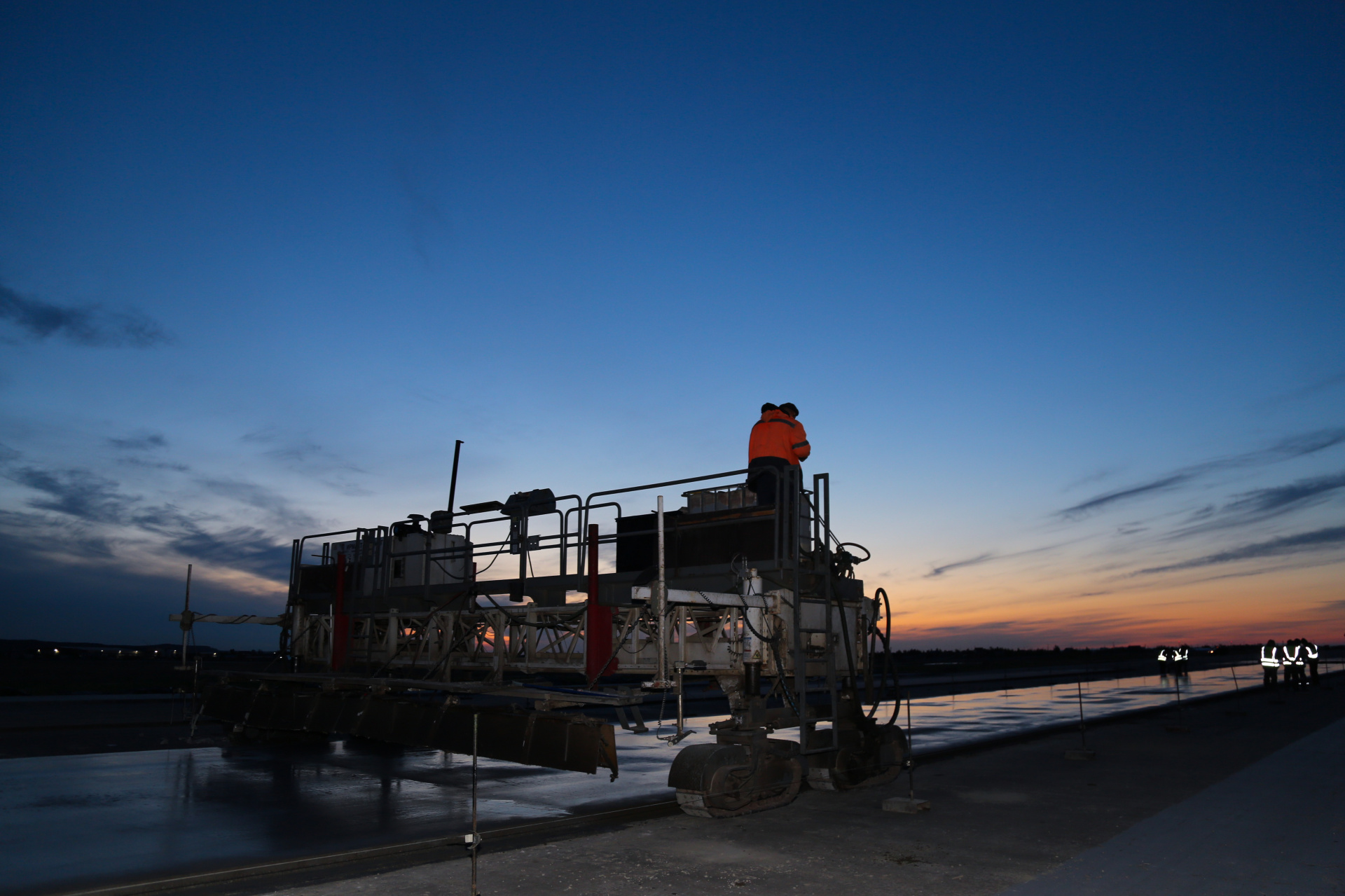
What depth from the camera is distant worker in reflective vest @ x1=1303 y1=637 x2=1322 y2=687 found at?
34.0 metres

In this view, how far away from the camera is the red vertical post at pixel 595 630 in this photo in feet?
31.9

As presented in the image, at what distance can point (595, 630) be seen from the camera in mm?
9953

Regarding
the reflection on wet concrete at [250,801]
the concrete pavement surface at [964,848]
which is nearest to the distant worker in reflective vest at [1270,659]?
the reflection on wet concrete at [250,801]

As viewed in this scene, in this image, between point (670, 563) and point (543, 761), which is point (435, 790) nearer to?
point (543, 761)

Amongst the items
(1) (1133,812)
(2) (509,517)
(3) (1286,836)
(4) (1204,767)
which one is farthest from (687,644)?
(4) (1204,767)

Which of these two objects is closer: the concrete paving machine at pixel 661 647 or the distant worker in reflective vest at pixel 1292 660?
the concrete paving machine at pixel 661 647

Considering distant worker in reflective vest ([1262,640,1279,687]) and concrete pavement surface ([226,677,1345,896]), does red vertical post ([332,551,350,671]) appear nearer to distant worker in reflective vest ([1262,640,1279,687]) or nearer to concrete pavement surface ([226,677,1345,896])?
concrete pavement surface ([226,677,1345,896])

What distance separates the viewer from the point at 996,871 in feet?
24.2

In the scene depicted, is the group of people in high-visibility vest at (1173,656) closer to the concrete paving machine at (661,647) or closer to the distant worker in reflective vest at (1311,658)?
the distant worker in reflective vest at (1311,658)

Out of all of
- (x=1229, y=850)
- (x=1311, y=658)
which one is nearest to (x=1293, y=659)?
(x=1311, y=658)

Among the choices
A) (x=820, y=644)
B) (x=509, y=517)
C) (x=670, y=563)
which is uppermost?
(x=509, y=517)

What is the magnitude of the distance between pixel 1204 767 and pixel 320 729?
14.5 m

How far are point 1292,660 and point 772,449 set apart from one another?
34.3 m

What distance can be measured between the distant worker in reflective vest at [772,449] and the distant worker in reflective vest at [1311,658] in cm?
3385
